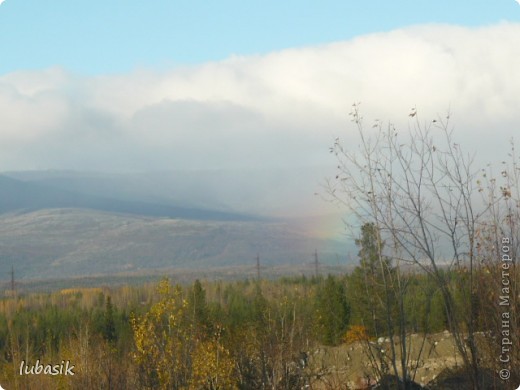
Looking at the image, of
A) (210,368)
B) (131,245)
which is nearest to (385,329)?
(210,368)

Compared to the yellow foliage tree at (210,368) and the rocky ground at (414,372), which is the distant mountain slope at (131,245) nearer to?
the rocky ground at (414,372)

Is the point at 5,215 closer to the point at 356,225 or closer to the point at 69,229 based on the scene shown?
the point at 69,229

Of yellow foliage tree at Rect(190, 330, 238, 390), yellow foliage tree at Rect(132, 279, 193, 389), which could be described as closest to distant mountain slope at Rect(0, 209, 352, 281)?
yellow foliage tree at Rect(190, 330, 238, 390)

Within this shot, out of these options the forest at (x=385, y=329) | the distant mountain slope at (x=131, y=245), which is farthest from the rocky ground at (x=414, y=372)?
the distant mountain slope at (x=131, y=245)

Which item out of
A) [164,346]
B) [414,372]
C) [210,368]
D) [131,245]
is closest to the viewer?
[414,372]

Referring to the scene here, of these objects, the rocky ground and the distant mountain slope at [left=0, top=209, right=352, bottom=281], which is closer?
the rocky ground

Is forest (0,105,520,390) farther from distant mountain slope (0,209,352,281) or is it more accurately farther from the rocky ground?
distant mountain slope (0,209,352,281)

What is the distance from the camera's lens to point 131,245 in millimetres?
139500

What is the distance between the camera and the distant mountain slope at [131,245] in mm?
127125

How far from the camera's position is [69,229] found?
15338cm

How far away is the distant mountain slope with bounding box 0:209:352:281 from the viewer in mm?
127125

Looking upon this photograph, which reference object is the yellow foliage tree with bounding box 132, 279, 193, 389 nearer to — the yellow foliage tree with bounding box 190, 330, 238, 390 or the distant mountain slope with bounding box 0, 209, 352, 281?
the yellow foliage tree with bounding box 190, 330, 238, 390

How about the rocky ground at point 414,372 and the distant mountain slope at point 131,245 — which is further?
the distant mountain slope at point 131,245

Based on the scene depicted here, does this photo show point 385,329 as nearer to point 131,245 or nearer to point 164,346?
point 164,346
